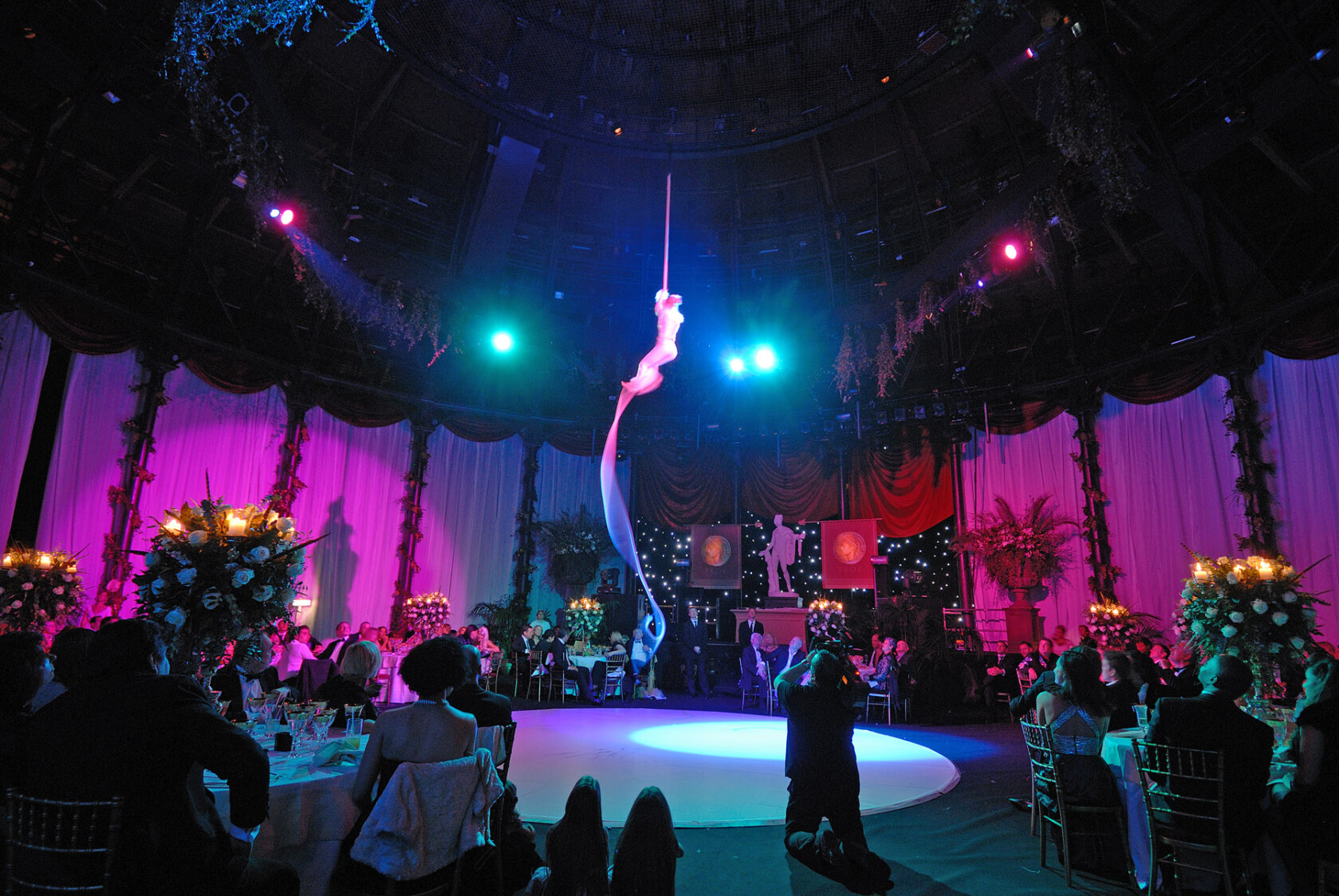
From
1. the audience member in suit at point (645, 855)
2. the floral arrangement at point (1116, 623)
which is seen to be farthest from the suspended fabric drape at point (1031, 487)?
the audience member in suit at point (645, 855)

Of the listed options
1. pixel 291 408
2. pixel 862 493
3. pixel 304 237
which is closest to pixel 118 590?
pixel 291 408

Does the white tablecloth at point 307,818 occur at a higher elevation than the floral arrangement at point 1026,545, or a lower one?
lower

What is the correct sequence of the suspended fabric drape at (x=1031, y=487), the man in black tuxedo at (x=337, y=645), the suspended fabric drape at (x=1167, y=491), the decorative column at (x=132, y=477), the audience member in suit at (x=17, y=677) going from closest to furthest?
the audience member in suit at (x=17, y=677) < the man in black tuxedo at (x=337, y=645) < the decorative column at (x=132, y=477) < the suspended fabric drape at (x=1167, y=491) < the suspended fabric drape at (x=1031, y=487)

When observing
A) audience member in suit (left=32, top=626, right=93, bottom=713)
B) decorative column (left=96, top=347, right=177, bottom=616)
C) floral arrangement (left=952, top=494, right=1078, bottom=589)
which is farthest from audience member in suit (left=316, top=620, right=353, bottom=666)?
floral arrangement (left=952, top=494, right=1078, bottom=589)

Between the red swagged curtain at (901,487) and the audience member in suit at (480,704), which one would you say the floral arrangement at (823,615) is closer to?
the red swagged curtain at (901,487)

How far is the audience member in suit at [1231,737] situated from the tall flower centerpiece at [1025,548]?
8.56m

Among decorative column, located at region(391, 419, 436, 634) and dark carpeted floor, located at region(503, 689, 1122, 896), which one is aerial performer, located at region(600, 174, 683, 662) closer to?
dark carpeted floor, located at region(503, 689, 1122, 896)

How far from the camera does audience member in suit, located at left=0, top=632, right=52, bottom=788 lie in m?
2.49

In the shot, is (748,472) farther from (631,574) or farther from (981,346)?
(981,346)

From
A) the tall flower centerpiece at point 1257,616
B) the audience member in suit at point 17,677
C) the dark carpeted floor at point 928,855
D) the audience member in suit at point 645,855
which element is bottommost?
the dark carpeted floor at point 928,855

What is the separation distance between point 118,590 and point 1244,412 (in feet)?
49.6

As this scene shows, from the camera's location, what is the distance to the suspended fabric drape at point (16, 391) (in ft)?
27.7

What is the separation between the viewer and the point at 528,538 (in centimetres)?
1410

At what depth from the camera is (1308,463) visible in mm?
8852
